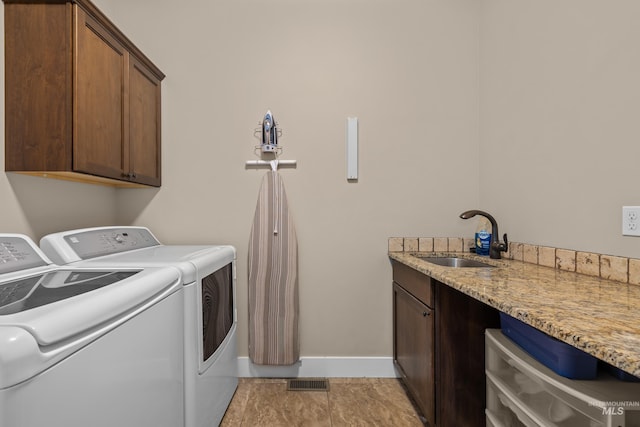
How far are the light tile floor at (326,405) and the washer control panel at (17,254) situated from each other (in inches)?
47.2

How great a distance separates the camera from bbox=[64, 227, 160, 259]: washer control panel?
1.50 m

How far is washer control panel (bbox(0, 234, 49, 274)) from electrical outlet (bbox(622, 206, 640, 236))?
2.31 metres

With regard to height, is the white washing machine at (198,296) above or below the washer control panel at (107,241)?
below

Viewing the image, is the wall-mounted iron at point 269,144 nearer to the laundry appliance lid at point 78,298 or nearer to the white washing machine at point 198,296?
the white washing machine at point 198,296

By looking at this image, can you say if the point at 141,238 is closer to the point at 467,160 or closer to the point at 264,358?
the point at 264,358

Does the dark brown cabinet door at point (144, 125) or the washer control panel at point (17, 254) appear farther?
the dark brown cabinet door at point (144, 125)

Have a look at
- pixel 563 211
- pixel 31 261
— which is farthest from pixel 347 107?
pixel 31 261

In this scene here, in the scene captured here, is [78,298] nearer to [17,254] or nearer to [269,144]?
[17,254]

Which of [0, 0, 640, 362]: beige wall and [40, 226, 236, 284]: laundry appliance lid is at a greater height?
[0, 0, 640, 362]: beige wall

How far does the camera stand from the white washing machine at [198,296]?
1331mm

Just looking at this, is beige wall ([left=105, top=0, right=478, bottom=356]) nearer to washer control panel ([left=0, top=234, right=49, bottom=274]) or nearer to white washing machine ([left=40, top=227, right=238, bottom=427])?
white washing machine ([left=40, top=227, right=238, bottom=427])

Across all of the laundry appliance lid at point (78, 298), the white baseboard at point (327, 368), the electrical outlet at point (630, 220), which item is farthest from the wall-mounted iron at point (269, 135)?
the electrical outlet at point (630, 220)

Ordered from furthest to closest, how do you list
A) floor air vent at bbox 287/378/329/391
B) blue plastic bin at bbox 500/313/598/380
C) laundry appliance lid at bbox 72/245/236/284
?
floor air vent at bbox 287/378/329/391
laundry appliance lid at bbox 72/245/236/284
blue plastic bin at bbox 500/313/598/380

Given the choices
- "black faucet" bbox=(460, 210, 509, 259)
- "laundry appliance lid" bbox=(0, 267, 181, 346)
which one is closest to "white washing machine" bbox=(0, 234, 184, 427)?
"laundry appliance lid" bbox=(0, 267, 181, 346)
